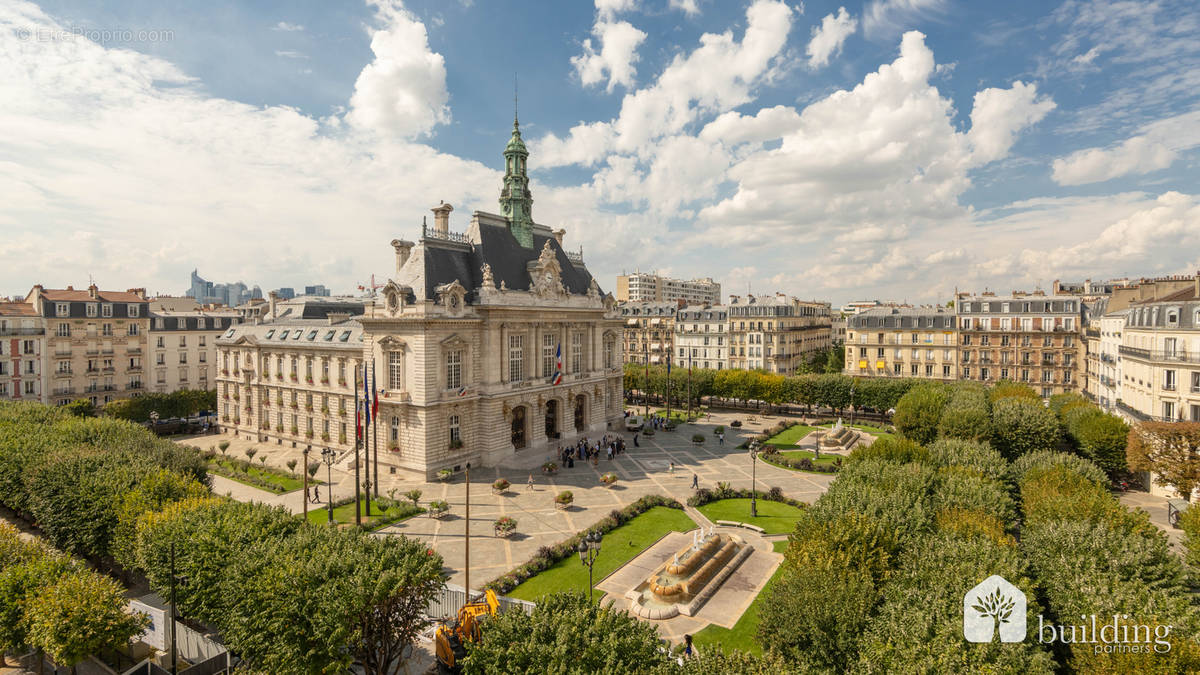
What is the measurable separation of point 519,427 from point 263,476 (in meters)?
20.9

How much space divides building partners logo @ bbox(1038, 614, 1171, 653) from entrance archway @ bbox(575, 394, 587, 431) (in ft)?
149

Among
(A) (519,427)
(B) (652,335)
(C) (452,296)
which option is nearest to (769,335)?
(B) (652,335)

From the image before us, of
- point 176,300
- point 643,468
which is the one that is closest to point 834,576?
point 643,468

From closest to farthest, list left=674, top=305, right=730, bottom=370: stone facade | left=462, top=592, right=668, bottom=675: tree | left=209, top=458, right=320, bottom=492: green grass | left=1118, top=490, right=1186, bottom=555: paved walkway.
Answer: left=462, top=592, right=668, bottom=675: tree, left=1118, top=490, right=1186, bottom=555: paved walkway, left=209, top=458, right=320, bottom=492: green grass, left=674, top=305, right=730, bottom=370: stone facade

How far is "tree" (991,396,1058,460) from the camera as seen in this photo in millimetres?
44062

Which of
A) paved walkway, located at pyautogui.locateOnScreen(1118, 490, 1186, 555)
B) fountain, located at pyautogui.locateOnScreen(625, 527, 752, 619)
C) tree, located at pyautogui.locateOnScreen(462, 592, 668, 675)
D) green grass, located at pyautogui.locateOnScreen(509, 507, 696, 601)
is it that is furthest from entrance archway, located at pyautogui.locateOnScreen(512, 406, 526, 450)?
paved walkway, located at pyautogui.locateOnScreen(1118, 490, 1186, 555)

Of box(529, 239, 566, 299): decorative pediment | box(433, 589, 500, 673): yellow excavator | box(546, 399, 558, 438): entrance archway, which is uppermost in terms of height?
box(529, 239, 566, 299): decorative pediment

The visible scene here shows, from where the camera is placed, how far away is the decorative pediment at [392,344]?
1801 inches

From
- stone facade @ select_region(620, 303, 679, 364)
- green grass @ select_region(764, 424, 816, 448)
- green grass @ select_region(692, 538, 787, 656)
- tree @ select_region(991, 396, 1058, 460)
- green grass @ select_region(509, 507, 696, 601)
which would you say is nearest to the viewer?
green grass @ select_region(692, 538, 787, 656)

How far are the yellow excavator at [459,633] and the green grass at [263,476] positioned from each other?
2775cm

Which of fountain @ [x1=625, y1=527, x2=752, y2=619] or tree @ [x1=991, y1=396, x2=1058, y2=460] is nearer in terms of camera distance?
fountain @ [x1=625, y1=527, x2=752, y2=619]

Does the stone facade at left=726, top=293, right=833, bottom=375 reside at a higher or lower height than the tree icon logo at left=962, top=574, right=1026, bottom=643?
higher

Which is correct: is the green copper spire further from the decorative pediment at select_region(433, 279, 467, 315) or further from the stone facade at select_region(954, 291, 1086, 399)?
the stone facade at select_region(954, 291, 1086, 399)

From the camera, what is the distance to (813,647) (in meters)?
17.7
